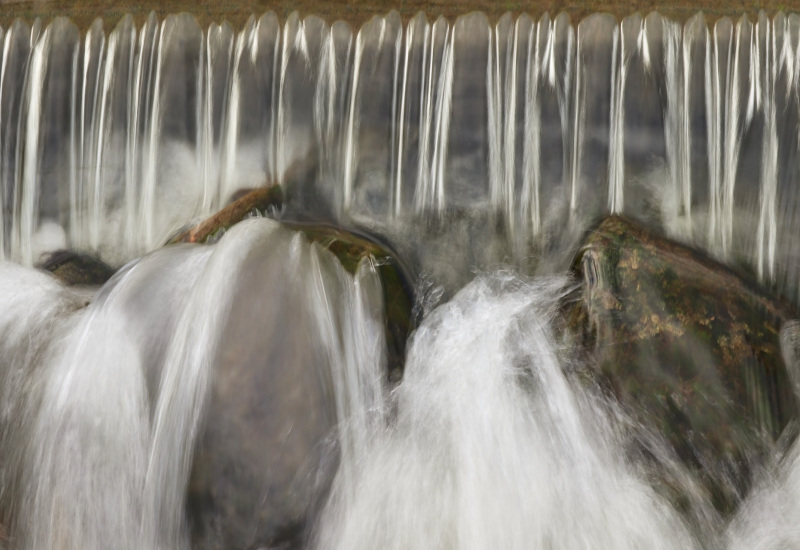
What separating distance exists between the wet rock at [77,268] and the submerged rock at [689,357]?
296 cm

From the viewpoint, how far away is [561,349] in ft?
11.5

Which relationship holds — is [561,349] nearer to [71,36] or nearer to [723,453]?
[723,453]

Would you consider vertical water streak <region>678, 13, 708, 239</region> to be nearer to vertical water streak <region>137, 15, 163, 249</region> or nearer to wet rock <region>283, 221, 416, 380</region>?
wet rock <region>283, 221, 416, 380</region>

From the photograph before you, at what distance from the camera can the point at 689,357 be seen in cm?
346

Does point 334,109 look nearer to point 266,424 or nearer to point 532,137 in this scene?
point 532,137

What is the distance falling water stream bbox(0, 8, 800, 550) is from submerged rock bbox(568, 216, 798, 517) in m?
0.11

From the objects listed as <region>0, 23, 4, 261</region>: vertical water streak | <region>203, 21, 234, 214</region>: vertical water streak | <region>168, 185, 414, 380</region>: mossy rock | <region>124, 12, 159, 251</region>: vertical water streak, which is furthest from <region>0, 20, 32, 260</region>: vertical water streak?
<region>168, 185, 414, 380</region>: mossy rock

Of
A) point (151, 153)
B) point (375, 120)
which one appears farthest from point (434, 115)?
point (151, 153)

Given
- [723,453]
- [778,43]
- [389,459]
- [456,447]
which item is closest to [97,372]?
[389,459]

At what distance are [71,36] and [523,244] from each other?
3.14 metres

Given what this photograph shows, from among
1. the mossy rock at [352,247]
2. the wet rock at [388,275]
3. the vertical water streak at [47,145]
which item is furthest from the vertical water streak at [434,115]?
the vertical water streak at [47,145]

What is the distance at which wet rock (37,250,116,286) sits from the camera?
504 centimetres

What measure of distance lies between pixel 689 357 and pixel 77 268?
145 inches

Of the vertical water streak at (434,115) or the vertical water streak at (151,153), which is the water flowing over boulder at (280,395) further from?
the vertical water streak at (151,153)
